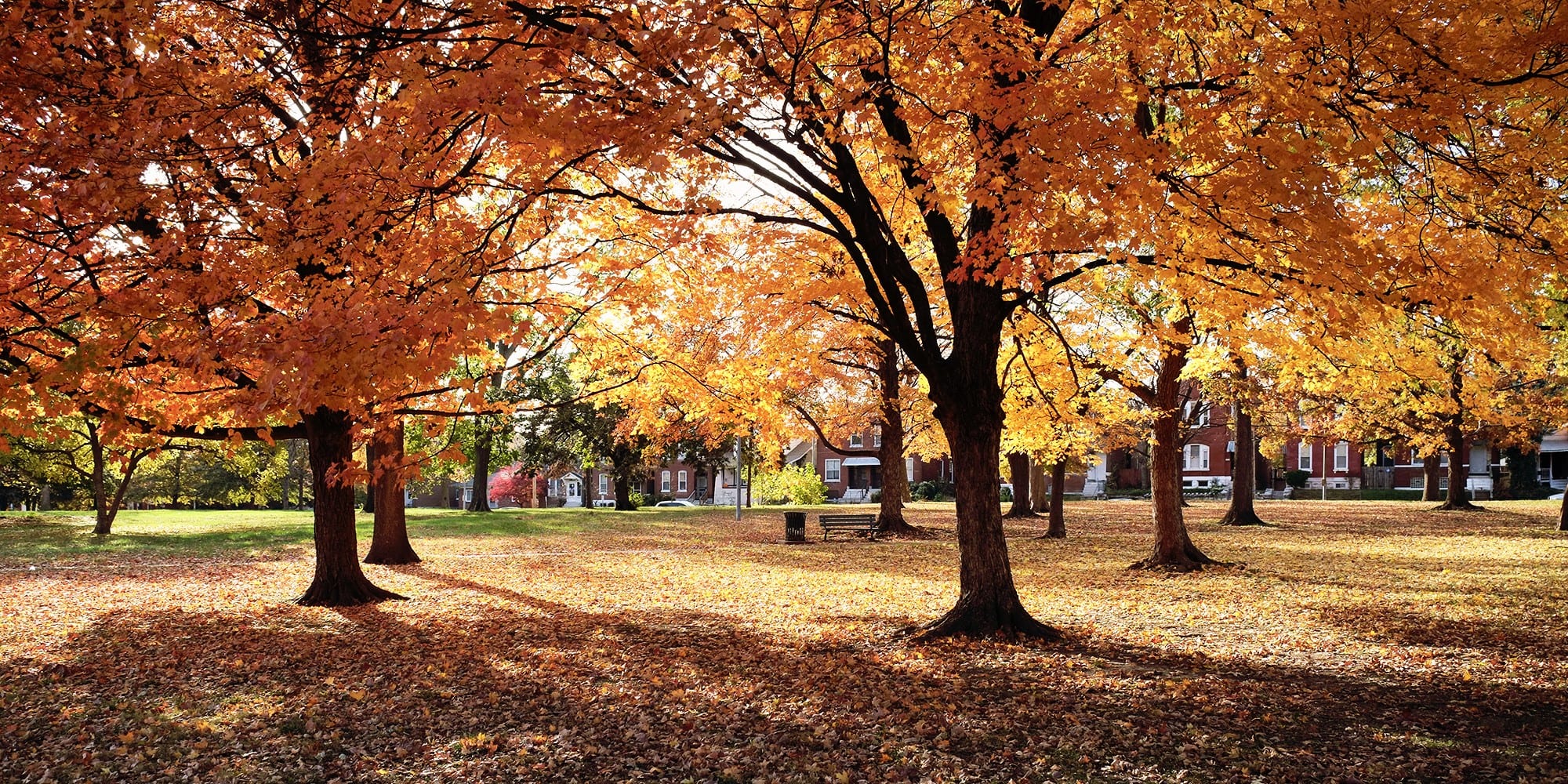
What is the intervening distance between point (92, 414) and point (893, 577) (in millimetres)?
11705

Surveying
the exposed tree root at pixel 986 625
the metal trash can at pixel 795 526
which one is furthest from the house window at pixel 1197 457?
the exposed tree root at pixel 986 625

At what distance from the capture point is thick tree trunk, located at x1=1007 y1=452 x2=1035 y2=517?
3472 cm

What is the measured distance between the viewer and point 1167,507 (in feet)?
56.1

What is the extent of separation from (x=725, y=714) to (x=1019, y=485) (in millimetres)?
29129

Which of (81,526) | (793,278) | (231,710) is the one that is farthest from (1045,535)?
(81,526)

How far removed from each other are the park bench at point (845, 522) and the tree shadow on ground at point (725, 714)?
16.0 m

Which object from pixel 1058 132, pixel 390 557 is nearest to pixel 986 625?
pixel 1058 132

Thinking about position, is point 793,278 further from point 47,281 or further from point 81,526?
point 81,526

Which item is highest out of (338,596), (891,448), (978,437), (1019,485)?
(978,437)

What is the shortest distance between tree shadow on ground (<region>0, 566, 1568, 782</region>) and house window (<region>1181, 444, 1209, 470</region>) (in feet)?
212

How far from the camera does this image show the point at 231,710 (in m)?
7.37

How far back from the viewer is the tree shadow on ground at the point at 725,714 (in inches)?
233

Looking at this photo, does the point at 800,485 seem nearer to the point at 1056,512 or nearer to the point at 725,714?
the point at 1056,512

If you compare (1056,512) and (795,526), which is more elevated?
(1056,512)
